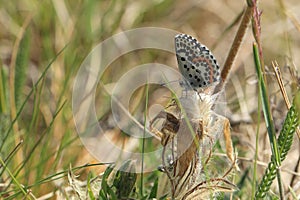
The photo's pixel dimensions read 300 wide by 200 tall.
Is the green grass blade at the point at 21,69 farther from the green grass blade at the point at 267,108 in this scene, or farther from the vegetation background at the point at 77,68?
the green grass blade at the point at 267,108

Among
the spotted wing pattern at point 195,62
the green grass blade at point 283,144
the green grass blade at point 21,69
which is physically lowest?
the green grass blade at point 283,144

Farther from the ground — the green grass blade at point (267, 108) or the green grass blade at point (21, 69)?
the green grass blade at point (21, 69)

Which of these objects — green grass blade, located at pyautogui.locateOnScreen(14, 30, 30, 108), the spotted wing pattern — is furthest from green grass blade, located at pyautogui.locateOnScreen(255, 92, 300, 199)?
green grass blade, located at pyautogui.locateOnScreen(14, 30, 30, 108)

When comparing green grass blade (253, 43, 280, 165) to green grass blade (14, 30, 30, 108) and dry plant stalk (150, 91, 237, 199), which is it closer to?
dry plant stalk (150, 91, 237, 199)

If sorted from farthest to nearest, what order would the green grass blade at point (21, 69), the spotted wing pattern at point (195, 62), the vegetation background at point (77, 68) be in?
the green grass blade at point (21, 69)
the vegetation background at point (77, 68)
the spotted wing pattern at point (195, 62)

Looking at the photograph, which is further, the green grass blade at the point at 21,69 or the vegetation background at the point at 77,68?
the green grass blade at the point at 21,69

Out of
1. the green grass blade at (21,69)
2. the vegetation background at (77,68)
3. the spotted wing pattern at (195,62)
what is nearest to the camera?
the spotted wing pattern at (195,62)

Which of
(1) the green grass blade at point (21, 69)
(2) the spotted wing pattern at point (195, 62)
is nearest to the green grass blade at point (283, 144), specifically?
(2) the spotted wing pattern at point (195, 62)
